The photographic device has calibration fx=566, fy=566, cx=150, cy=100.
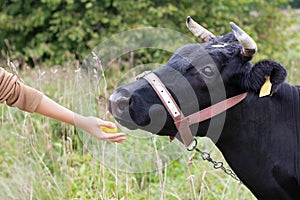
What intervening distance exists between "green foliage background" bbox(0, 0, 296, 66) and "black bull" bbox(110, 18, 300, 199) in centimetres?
548

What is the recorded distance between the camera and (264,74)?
3.04 m

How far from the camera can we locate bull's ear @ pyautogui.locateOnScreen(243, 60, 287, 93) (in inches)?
118

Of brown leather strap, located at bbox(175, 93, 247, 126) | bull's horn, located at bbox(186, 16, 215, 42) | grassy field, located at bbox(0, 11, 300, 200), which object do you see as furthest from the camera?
grassy field, located at bbox(0, 11, 300, 200)

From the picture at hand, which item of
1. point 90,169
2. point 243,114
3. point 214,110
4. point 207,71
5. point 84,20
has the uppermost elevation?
point 84,20

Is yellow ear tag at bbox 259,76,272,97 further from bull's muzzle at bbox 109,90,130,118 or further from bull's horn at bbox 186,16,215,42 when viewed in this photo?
bull's muzzle at bbox 109,90,130,118

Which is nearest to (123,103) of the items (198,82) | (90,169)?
(198,82)

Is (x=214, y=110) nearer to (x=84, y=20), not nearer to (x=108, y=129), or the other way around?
(x=108, y=129)

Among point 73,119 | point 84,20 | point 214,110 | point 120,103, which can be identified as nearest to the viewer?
point 120,103

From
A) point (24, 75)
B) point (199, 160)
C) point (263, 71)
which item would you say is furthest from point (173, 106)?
point (24, 75)

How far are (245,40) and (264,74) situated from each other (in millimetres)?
214

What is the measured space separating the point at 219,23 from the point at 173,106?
254 inches

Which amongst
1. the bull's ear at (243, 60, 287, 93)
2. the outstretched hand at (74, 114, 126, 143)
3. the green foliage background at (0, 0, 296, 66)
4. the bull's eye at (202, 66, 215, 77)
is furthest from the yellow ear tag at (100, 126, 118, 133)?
the green foliage background at (0, 0, 296, 66)

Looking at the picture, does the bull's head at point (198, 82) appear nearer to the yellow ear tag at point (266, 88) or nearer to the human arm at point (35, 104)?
the yellow ear tag at point (266, 88)

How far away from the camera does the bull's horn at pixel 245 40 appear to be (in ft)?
10.0
